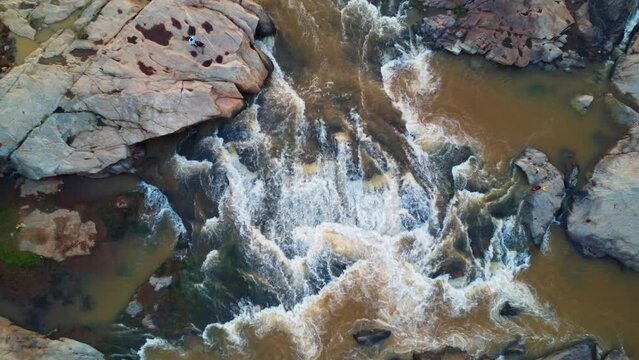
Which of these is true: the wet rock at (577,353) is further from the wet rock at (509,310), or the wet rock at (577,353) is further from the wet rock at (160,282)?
the wet rock at (160,282)

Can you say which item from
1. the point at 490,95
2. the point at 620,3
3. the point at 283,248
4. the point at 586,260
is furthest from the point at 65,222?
the point at 620,3

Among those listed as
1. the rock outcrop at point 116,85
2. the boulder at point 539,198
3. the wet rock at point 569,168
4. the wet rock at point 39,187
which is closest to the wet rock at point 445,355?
the boulder at point 539,198

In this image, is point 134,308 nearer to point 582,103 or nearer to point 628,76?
point 582,103

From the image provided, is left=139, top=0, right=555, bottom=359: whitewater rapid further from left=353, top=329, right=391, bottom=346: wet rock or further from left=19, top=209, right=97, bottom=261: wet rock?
left=19, top=209, right=97, bottom=261: wet rock

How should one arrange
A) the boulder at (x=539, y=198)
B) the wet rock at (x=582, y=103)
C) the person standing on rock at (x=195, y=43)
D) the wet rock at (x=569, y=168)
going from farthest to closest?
the wet rock at (x=582, y=103) < the wet rock at (x=569, y=168) < the boulder at (x=539, y=198) < the person standing on rock at (x=195, y=43)

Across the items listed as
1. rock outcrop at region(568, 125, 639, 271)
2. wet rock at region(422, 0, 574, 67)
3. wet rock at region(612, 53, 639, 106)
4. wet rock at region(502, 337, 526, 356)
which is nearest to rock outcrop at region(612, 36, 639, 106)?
wet rock at region(612, 53, 639, 106)

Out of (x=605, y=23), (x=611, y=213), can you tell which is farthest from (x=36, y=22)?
(x=611, y=213)

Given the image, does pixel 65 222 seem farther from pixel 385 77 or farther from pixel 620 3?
pixel 620 3
